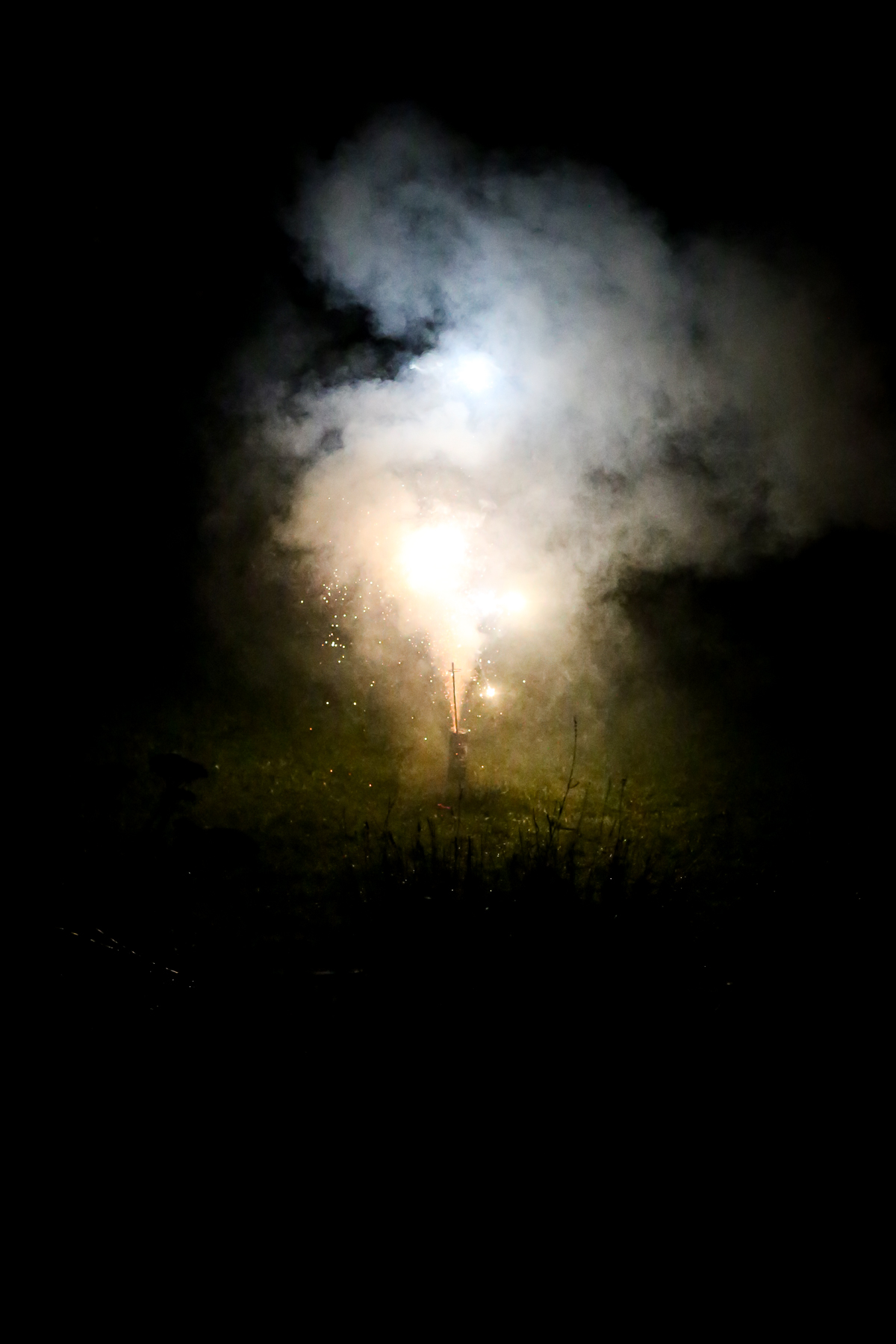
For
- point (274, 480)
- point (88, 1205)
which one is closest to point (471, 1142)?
point (88, 1205)

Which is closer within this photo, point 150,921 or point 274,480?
point 150,921

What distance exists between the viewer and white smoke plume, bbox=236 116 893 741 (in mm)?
5871

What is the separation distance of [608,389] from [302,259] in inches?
133

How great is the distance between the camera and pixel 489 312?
6145 millimetres

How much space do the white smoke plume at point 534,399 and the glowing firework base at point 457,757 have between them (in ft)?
2.25

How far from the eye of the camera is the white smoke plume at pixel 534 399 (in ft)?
19.3

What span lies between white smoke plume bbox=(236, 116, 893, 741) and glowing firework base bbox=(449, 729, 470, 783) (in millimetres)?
687

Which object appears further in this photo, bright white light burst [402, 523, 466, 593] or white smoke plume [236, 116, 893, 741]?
bright white light burst [402, 523, 466, 593]

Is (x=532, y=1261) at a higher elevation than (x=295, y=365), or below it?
below

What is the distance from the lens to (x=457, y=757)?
5777 millimetres

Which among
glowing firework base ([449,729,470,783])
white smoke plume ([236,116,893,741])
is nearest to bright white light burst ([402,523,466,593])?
white smoke plume ([236,116,893,741])

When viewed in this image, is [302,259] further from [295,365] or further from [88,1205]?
[88,1205]

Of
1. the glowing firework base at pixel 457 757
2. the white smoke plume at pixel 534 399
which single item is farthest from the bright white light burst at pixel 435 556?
the glowing firework base at pixel 457 757

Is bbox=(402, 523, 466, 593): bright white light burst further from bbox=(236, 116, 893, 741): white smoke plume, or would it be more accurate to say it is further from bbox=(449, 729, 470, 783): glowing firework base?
bbox=(449, 729, 470, 783): glowing firework base
